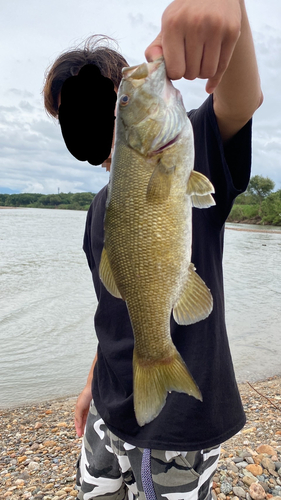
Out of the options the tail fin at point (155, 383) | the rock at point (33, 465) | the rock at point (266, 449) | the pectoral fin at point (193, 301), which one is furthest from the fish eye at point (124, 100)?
the rock at point (33, 465)

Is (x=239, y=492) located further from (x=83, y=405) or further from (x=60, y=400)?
(x=60, y=400)

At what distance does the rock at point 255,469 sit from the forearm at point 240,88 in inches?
109

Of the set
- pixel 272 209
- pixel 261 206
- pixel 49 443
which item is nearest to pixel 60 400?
pixel 49 443

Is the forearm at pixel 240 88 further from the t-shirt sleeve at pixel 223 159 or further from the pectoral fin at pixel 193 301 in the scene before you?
the pectoral fin at pixel 193 301

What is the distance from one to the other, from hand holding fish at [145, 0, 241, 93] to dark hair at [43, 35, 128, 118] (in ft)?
4.75

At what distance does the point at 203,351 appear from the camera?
1.66 metres

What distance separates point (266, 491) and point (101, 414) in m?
1.76

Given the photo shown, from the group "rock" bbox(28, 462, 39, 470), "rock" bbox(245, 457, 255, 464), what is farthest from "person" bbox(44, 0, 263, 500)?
"rock" bbox(28, 462, 39, 470)

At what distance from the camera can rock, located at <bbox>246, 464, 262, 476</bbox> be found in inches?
116

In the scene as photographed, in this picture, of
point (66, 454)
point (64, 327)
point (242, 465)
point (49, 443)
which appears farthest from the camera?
point (64, 327)

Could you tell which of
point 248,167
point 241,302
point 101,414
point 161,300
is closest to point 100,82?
point 248,167

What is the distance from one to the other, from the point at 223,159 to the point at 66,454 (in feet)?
11.2

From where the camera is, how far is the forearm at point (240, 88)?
133 centimetres

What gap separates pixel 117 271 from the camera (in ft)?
4.28
